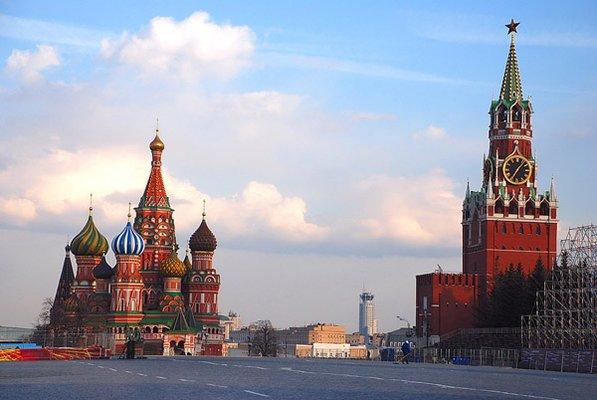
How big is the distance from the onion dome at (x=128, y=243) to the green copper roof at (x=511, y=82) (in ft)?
157

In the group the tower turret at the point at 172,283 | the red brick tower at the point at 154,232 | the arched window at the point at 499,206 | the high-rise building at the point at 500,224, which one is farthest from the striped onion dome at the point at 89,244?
the arched window at the point at 499,206

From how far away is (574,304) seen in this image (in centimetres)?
9825

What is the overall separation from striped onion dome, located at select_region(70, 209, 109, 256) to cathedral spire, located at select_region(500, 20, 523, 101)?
53.3 metres

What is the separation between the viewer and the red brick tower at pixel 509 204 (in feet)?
468

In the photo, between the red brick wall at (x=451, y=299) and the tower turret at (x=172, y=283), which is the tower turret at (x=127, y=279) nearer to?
the tower turret at (x=172, y=283)

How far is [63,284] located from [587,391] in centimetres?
13435

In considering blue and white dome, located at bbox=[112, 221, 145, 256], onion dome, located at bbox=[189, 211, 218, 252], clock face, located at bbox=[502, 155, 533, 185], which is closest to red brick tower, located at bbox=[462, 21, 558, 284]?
clock face, located at bbox=[502, 155, 533, 185]

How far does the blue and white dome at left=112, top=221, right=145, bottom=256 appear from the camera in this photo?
5522 inches

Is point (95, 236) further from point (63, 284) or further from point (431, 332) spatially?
point (431, 332)

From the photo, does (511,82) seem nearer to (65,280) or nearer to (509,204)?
(509,204)

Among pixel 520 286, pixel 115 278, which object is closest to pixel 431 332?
pixel 520 286

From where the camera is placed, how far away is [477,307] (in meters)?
134

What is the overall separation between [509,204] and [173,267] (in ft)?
135

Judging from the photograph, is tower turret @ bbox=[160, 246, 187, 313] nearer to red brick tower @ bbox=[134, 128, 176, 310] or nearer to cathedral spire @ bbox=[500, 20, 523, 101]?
red brick tower @ bbox=[134, 128, 176, 310]
